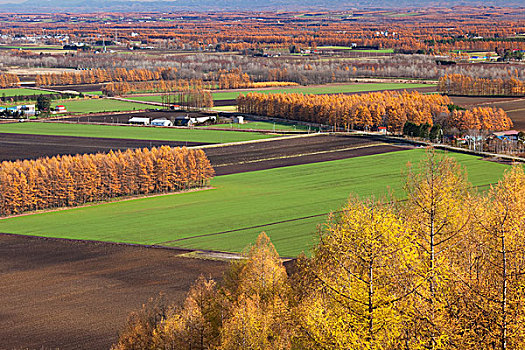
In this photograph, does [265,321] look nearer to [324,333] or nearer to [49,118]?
[324,333]

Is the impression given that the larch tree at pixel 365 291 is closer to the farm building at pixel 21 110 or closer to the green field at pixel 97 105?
the farm building at pixel 21 110

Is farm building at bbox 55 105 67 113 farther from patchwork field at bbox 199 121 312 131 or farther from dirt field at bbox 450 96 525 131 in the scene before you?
dirt field at bbox 450 96 525 131

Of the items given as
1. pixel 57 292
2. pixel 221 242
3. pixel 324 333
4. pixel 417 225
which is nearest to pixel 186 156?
pixel 221 242

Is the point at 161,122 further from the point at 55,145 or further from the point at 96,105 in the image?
the point at 96,105

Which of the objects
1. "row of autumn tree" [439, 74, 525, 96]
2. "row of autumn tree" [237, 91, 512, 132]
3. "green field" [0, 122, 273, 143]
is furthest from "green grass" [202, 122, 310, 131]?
"row of autumn tree" [439, 74, 525, 96]

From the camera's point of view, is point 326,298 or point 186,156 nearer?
point 326,298
